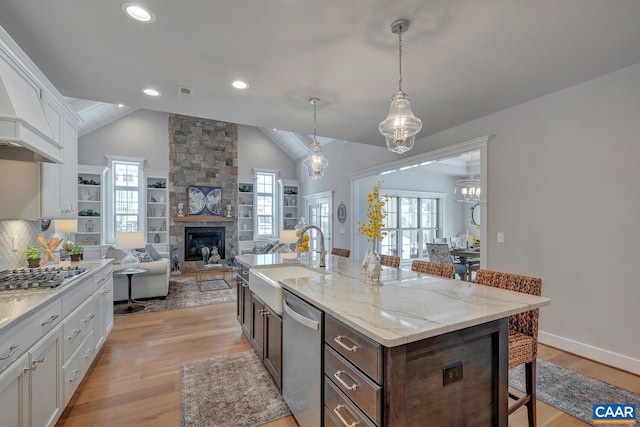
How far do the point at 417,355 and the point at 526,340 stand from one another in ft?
3.39

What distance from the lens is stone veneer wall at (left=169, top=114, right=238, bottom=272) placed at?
25.5 ft

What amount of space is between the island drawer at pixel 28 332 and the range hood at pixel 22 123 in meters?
1.02

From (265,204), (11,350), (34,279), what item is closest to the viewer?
(11,350)

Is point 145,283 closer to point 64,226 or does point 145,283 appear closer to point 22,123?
point 64,226

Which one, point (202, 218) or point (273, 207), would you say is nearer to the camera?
point (202, 218)

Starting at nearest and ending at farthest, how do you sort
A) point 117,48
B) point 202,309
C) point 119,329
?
point 117,48 < point 119,329 < point 202,309

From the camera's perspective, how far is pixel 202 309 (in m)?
4.39

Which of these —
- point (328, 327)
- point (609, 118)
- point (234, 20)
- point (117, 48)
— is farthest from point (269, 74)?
point (609, 118)

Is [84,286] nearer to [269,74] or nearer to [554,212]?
[269,74]

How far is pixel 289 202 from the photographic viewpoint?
927cm

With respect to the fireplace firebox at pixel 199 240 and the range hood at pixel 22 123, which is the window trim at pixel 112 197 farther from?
the range hood at pixel 22 123

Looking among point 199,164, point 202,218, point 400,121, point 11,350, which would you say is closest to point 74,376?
point 11,350

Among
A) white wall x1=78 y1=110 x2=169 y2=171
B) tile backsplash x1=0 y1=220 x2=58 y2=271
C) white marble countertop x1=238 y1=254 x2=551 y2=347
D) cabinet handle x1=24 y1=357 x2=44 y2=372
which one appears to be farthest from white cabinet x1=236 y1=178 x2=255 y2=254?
cabinet handle x1=24 y1=357 x2=44 y2=372

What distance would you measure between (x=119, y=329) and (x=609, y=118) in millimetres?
5758
